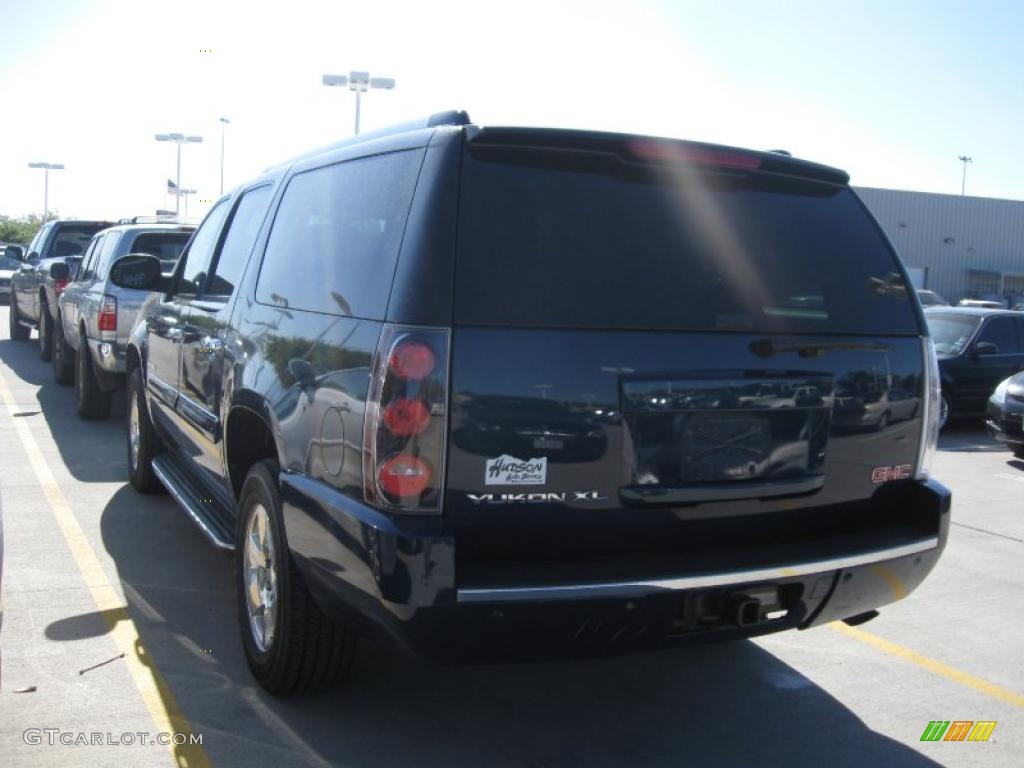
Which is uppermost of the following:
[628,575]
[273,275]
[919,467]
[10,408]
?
[273,275]

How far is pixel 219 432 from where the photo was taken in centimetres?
470

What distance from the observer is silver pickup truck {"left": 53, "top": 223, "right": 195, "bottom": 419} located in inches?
377

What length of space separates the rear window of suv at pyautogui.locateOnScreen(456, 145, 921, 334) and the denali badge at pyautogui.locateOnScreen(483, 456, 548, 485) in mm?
409

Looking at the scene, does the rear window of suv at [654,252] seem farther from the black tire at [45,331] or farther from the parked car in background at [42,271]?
the parked car in background at [42,271]

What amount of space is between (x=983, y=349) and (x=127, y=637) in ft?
35.5

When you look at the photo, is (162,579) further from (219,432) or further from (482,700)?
(482,700)

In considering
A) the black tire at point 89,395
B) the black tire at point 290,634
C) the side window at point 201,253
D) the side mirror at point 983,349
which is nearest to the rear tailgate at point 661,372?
the black tire at point 290,634

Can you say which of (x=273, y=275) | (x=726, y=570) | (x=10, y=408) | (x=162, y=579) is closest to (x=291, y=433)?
(x=273, y=275)

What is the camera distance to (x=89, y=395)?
33.7ft

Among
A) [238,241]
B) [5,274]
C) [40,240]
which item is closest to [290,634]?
[238,241]

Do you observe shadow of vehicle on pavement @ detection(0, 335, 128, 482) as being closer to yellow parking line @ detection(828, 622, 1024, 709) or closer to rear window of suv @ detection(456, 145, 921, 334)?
yellow parking line @ detection(828, 622, 1024, 709)

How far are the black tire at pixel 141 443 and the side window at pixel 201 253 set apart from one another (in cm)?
109

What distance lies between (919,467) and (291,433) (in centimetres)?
228

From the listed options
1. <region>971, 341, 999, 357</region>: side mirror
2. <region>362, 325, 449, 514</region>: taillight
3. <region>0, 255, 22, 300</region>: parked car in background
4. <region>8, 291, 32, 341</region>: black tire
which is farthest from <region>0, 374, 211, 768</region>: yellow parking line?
<region>0, 255, 22, 300</region>: parked car in background
